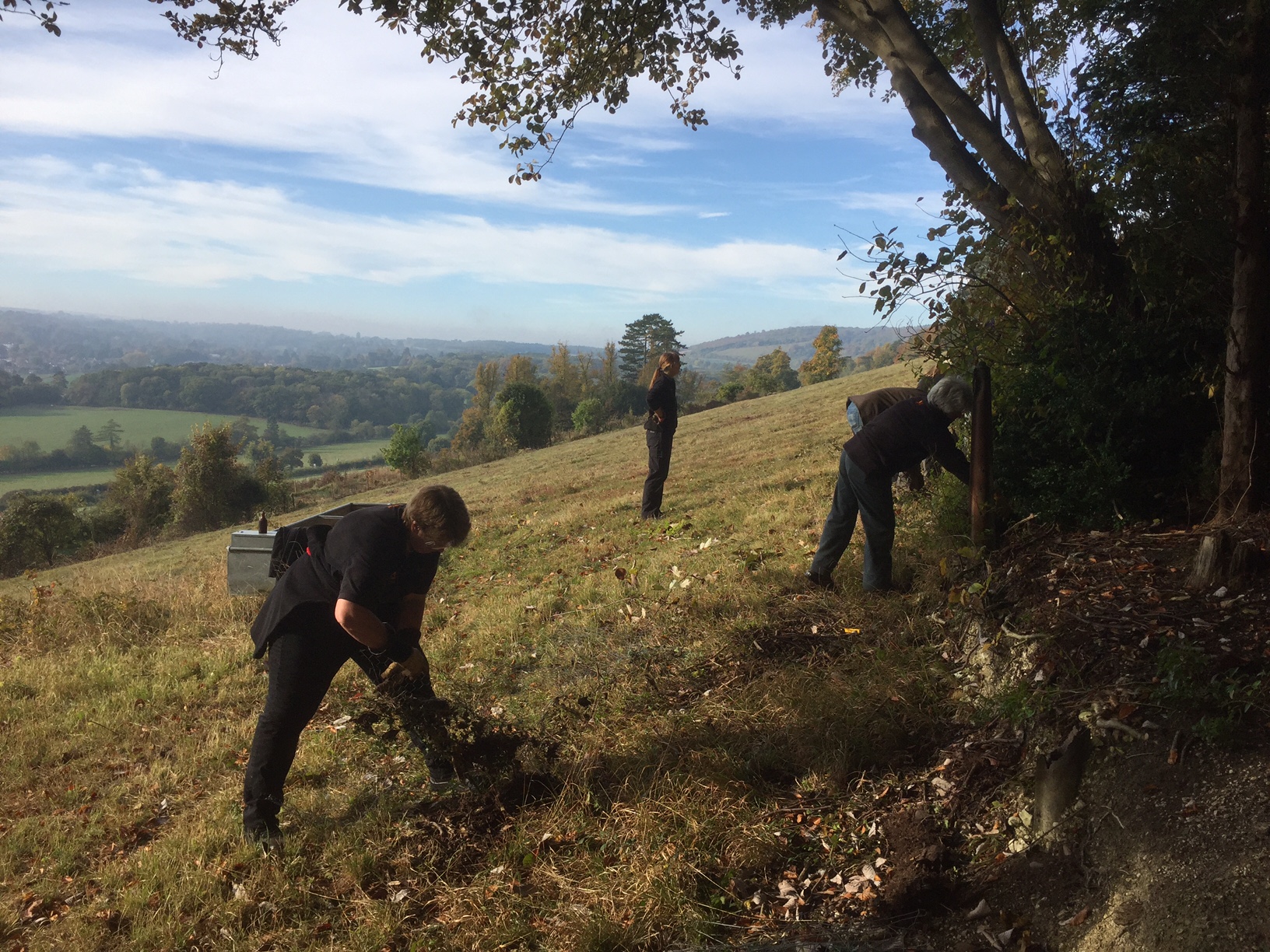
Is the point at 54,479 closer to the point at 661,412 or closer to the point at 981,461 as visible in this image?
the point at 661,412

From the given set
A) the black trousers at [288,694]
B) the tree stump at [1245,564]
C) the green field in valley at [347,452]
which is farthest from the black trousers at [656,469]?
the green field in valley at [347,452]

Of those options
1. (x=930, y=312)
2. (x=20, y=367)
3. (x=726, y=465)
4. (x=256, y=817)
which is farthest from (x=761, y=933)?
(x=20, y=367)

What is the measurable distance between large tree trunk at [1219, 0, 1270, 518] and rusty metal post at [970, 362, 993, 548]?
1.26 m

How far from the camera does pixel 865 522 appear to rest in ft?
18.4

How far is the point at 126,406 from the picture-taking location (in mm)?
125000

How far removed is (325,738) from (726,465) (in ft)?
40.7

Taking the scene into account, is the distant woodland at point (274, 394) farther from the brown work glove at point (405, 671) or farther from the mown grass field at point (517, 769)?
the brown work glove at point (405, 671)

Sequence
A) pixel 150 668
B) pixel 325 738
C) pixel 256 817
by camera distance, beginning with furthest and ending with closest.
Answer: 1. pixel 150 668
2. pixel 325 738
3. pixel 256 817

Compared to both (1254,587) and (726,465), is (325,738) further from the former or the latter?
(726,465)

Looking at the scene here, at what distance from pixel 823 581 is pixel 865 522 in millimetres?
744

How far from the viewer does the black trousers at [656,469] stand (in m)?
9.81

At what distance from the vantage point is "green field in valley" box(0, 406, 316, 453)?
3858 inches

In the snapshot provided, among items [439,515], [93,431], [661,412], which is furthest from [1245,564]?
[93,431]

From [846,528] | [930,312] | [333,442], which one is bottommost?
[333,442]
